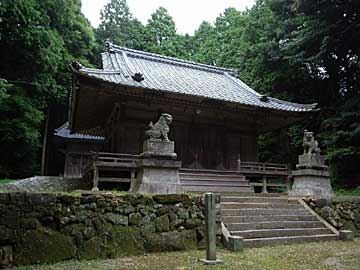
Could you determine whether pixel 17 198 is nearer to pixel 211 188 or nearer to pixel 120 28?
pixel 211 188

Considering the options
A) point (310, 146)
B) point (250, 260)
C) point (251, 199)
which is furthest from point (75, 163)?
point (250, 260)

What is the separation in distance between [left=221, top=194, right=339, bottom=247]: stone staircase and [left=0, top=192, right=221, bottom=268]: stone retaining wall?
1150mm

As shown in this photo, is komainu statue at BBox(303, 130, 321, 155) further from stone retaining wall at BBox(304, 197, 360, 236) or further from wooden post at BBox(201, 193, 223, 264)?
wooden post at BBox(201, 193, 223, 264)

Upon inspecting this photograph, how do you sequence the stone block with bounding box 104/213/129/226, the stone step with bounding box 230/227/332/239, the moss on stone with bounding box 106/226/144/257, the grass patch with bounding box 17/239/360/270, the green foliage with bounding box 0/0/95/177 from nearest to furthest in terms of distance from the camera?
the grass patch with bounding box 17/239/360/270, the moss on stone with bounding box 106/226/144/257, the stone block with bounding box 104/213/129/226, the stone step with bounding box 230/227/332/239, the green foliage with bounding box 0/0/95/177

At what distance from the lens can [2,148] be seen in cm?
1836

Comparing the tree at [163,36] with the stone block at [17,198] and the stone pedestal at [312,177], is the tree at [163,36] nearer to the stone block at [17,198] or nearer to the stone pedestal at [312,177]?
the stone pedestal at [312,177]

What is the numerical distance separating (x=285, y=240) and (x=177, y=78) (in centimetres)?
925

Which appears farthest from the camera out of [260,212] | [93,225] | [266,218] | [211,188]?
[211,188]

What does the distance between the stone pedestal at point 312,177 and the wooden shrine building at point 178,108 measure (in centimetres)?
314

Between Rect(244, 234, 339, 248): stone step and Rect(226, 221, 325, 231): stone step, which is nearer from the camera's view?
Rect(244, 234, 339, 248): stone step

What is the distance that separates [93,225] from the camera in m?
5.77

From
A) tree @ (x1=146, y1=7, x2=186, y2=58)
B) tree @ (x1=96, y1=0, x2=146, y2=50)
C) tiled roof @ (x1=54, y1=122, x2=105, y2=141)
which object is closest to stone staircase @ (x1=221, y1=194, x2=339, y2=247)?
tiled roof @ (x1=54, y1=122, x2=105, y2=141)

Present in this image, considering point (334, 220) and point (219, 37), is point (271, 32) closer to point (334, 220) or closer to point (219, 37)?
point (219, 37)

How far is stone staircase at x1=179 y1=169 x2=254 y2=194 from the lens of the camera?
36.8ft
